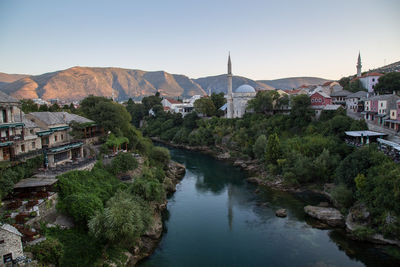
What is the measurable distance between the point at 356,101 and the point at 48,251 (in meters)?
39.9

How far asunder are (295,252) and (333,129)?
19.2 m

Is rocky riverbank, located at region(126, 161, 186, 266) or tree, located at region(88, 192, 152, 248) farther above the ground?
tree, located at region(88, 192, 152, 248)

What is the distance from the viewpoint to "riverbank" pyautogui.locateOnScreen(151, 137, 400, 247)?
17.6m

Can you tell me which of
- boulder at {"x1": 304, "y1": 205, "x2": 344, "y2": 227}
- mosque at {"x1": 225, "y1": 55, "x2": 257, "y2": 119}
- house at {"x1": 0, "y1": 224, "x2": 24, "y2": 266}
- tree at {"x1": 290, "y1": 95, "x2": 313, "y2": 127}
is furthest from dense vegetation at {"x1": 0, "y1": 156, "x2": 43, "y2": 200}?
mosque at {"x1": 225, "y1": 55, "x2": 257, "y2": 119}

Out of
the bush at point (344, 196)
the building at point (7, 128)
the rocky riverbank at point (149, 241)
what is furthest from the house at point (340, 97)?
the building at point (7, 128)

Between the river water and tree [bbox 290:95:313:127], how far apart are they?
1615 centimetres

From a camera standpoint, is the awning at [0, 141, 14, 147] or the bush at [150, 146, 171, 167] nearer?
the awning at [0, 141, 14, 147]

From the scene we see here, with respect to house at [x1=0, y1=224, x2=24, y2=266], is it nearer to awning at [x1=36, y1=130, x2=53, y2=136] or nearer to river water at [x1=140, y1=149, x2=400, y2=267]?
river water at [x1=140, y1=149, x2=400, y2=267]

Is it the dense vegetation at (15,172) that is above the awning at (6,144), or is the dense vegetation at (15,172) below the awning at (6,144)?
below

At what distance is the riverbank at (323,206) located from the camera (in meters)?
17.6

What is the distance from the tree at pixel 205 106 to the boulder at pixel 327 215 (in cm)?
3801

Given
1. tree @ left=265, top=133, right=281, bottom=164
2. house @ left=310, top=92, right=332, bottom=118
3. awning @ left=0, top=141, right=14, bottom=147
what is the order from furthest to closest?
1. house @ left=310, top=92, right=332, bottom=118
2. tree @ left=265, top=133, right=281, bottom=164
3. awning @ left=0, top=141, right=14, bottom=147

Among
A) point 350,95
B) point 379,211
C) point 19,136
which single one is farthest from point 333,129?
point 19,136

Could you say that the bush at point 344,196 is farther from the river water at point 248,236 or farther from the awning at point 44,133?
the awning at point 44,133
